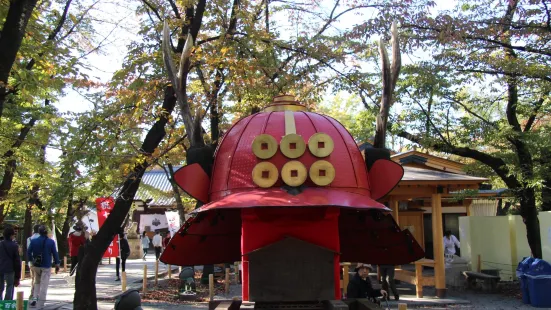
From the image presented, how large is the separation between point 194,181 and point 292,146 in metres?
1.04

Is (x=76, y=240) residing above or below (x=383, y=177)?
below

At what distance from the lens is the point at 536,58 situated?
39.1 feet

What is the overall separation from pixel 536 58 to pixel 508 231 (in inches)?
248

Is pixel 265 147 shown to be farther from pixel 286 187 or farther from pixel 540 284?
pixel 540 284

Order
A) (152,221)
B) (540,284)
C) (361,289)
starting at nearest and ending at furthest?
(361,289) → (540,284) → (152,221)

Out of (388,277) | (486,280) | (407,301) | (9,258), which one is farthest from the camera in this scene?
(486,280)

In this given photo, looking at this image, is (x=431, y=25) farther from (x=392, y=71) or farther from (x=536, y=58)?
(x=392, y=71)

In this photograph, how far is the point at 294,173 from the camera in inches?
162

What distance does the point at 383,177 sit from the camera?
472 centimetres

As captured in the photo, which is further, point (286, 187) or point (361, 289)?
point (361, 289)

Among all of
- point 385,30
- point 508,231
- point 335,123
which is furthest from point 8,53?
point 508,231

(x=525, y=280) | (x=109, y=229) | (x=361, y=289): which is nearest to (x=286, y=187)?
(x=361, y=289)

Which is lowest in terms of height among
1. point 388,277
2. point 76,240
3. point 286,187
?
point 388,277

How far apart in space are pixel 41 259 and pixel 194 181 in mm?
7300
